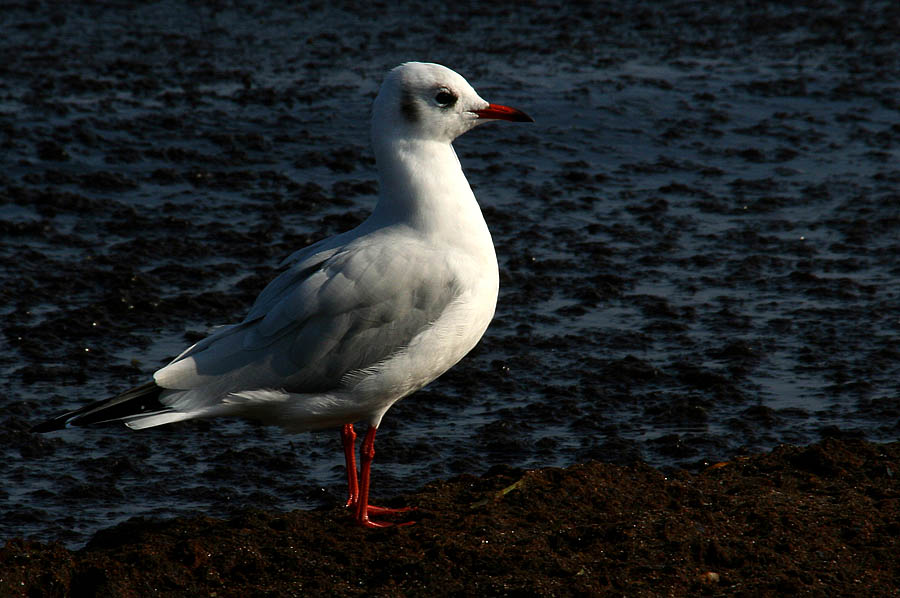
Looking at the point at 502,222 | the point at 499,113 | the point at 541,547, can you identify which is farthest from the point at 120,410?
the point at 502,222

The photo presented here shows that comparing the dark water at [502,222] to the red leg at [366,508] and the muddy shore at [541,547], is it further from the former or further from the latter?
the muddy shore at [541,547]

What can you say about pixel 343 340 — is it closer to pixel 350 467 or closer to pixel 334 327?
pixel 334 327

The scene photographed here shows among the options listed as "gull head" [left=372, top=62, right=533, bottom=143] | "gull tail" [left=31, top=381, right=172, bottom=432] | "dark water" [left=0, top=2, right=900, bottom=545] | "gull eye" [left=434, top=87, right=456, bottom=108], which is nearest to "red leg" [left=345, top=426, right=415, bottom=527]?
"dark water" [left=0, top=2, right=900, bottom=545]

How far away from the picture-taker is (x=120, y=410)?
5.28 metres

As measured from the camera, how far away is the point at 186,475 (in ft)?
20.9

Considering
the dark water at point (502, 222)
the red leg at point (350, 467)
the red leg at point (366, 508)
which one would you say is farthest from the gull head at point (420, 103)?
the dark water at point (502, 222)

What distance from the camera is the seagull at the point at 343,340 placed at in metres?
5.38

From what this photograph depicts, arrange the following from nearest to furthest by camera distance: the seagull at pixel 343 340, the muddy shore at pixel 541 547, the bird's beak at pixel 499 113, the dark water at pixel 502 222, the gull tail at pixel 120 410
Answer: the muddy shore at pixel 541 547
the gull tail at pixel 120 410
the seagull at pixel 343 340
the bird's beak at pixel 499 113
the dark water at pixel 502 222

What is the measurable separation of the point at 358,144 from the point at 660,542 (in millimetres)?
6315

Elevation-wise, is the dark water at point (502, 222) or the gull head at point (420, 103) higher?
the gull head at point (420, 103)

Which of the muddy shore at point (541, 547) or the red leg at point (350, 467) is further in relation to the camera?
the red leg at point (350, 467)

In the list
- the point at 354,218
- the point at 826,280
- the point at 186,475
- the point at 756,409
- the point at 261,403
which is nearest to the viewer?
the point at 261,403

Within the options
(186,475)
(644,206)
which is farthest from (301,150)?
(186,475)

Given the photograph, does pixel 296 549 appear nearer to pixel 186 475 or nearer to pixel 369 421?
pixel 369 421
